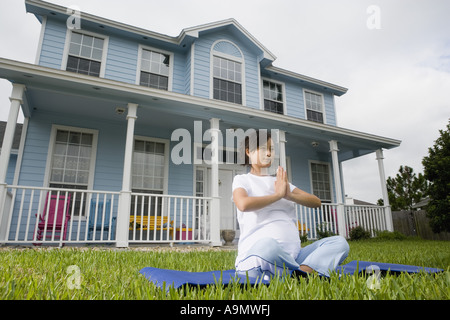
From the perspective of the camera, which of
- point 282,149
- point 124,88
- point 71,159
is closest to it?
point 124,88

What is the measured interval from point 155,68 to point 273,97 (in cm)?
416

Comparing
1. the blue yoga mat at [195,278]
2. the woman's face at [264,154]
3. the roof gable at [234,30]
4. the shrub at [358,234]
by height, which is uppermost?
the roof gable at [234,30]

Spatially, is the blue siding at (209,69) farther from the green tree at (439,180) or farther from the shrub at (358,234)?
the green tree at (439,180)

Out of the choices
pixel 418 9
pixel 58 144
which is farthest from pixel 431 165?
pixel 58 144

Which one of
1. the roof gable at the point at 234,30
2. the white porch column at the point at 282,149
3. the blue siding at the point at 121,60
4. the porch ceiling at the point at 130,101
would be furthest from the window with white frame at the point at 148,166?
the roof gable at the point at 234,30

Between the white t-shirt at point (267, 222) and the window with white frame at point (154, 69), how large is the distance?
271 inches

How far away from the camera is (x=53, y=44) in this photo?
727 cm

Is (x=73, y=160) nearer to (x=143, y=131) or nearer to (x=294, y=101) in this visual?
(x=143, y=131)

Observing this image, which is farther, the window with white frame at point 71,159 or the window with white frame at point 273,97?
the window with white frame at point 273,97

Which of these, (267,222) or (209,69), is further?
(209,69)

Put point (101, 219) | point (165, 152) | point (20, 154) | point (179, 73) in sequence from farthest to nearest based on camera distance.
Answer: point (179, 73) → point (165, 152) → point (101, 219) → point (20, 154)

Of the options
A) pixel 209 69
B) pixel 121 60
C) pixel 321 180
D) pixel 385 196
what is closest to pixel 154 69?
pixel 121 60

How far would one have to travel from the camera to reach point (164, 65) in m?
8.48

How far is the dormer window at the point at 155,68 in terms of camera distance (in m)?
8.11
